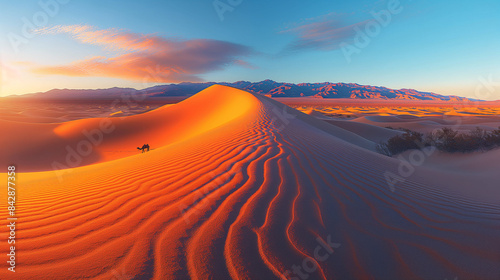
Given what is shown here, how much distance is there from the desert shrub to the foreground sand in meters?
5.47

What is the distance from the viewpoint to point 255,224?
2.13 m

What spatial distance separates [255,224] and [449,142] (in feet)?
34.4

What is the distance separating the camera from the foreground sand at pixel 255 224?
5.51 ft

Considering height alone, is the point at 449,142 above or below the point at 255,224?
below

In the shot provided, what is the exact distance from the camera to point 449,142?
8.67 metres

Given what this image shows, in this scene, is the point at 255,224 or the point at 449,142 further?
the point at 449,142

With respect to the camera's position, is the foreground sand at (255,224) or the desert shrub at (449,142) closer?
the foreground sand at (255,224)

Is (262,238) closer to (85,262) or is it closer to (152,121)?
(85,262)

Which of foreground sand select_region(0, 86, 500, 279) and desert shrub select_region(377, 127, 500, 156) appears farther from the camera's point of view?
desert shrub select_region(377, 127, 500, 156)

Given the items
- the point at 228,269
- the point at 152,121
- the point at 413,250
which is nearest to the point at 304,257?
the point at 228,269

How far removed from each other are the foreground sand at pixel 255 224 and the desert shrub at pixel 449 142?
5.47 metres

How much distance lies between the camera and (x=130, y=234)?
198 cm

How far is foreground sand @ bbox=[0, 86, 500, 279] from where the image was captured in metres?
1.68

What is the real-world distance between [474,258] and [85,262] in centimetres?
336
